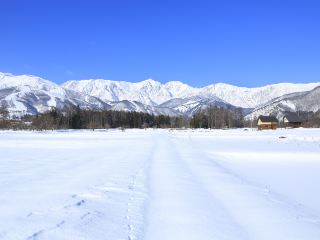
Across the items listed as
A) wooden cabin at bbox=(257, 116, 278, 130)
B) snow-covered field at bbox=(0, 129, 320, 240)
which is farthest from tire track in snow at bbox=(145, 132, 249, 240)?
wooden cabin at bbox=(257, 116, 278, 130)

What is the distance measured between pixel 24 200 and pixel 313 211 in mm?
6977

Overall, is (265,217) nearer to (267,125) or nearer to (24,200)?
(24,200)

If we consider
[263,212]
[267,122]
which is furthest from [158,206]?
[267,122]

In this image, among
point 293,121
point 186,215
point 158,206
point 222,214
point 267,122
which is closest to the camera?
point 186,215

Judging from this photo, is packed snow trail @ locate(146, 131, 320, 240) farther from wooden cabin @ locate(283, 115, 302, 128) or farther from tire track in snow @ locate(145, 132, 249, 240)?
wooden cabin @ locate(283, 115, 302, 128)

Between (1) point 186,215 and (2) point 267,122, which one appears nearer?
(1) point 186,215

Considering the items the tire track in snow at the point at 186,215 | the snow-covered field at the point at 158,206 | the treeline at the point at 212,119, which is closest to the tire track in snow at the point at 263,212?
the snow-covered field at the point at 158,206

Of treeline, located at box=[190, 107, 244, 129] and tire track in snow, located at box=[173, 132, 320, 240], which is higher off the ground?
treeline, located at box=[190, 107, 244, 129]

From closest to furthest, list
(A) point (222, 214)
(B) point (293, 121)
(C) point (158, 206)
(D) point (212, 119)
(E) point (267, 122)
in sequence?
(A) point (222, 214) < (C) point (158, 206) < (E) point (267, 122) < (B) point (293, 121) < (D) point (212, 119)

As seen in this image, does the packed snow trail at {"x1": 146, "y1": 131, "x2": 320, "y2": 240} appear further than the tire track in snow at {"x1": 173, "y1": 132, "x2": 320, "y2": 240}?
No

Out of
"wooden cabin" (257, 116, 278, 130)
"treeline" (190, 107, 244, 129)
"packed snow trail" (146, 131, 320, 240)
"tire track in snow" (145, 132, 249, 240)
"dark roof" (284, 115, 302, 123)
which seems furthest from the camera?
"treeline" (190, 107, 244, 129)

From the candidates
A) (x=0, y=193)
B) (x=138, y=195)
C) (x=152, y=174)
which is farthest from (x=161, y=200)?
(x=152, y=174)

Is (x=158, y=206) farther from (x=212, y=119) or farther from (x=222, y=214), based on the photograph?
(x=212, y=119)

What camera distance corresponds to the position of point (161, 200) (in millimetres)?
11375
